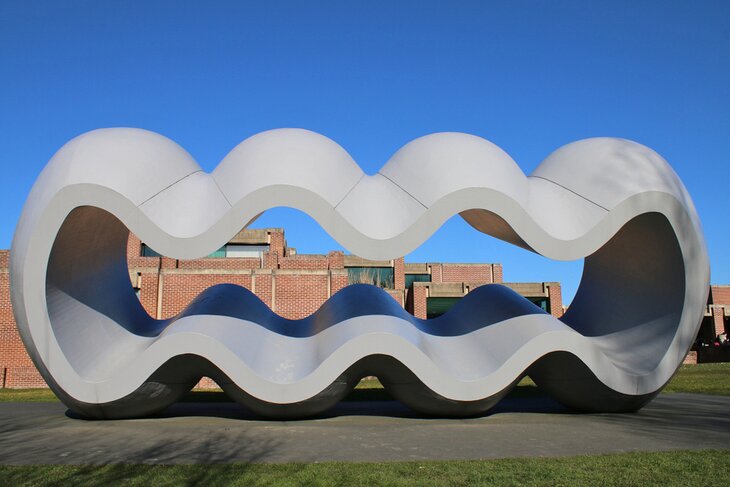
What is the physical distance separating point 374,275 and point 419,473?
3706 centimetres

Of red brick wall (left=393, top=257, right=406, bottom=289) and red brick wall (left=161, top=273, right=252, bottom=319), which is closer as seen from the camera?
red brick wall (left=161, top=273, right=252, bottom=319)

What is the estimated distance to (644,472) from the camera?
21.3 ft

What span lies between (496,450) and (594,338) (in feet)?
19.7

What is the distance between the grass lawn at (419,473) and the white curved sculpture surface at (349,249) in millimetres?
3479

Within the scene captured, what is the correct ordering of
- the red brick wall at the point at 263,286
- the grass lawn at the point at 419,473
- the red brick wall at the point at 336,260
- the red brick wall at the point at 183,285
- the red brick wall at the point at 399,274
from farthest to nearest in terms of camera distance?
the red brick wall at the point at 399,274 → the red brick wall at the point at 336,260 → the red brick wall at the point at 263,286 → the red brick wall at the point at 183,285 → the grass lawn at the point at 419,473

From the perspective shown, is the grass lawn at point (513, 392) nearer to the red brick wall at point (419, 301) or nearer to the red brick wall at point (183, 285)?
the red brick wall at point (183, 285)

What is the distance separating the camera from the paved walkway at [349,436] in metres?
7.70

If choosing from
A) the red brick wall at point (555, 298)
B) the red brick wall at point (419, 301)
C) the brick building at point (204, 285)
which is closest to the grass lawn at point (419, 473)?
the brick building at point (204, 285)

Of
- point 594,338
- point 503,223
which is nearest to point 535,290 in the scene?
Result: point 594,338

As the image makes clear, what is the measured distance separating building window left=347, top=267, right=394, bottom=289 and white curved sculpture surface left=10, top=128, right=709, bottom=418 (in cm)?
3093

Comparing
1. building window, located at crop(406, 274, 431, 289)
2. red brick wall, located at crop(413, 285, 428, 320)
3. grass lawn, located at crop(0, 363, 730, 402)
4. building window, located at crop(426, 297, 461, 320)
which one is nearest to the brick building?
grass lawn, located at crop(0, 363, 730, 402)

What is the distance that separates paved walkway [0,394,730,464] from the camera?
7.70m

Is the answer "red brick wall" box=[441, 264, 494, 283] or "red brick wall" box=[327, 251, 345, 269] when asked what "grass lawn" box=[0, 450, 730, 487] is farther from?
"red brick wall" box=[441, 264, 494, 283]

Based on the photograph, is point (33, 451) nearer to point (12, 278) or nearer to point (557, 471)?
point (12, 278)
